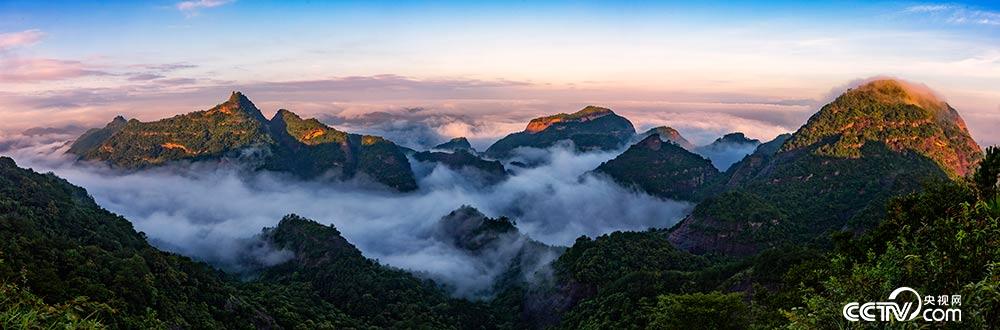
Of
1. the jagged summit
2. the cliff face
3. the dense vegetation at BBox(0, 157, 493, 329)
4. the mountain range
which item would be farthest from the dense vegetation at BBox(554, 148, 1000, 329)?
the jagged summit

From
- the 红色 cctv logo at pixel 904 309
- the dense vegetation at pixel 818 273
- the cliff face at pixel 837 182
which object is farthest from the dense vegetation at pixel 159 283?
the cliff face at pixel 837 182


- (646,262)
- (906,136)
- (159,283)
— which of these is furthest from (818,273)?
(906,136)

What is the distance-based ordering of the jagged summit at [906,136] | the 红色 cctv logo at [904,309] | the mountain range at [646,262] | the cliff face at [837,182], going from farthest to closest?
the jagged summit at [906,136], the cliff face at [837,182], the mountain range at [646,262], the 红色 cctv logo at [904,309]

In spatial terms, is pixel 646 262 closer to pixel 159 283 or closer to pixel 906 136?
pixel 159 283

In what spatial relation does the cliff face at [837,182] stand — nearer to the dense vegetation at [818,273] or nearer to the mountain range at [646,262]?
the mountain range at [646,262]

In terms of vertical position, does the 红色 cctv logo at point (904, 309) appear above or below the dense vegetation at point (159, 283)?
above

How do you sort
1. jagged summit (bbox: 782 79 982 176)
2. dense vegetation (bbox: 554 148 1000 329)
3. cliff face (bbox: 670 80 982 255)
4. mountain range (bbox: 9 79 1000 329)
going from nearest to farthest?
dense vegetation (bbox: 554 148 1000 329)
mountain range (bbox: 9 79 1000 329)
cliff face (bbox: 670 80 982 255)
jagged summit (bbox: 782 79 982 176)

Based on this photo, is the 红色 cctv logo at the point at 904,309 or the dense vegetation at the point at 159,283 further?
the dense vegetation at the point at 159,283

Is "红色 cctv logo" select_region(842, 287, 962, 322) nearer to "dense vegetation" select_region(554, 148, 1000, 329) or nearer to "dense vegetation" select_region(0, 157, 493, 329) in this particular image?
"dense vegetation" select_region(554, 148, 1000, 329)
